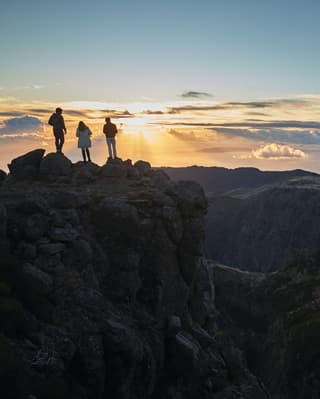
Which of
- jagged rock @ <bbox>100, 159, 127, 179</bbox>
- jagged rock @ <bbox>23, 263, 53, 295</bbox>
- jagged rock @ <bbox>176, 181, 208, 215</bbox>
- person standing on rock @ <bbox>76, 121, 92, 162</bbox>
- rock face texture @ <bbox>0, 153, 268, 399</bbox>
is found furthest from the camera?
person standing on rock @ <bbox>76, 121, 92, 162</bbox>

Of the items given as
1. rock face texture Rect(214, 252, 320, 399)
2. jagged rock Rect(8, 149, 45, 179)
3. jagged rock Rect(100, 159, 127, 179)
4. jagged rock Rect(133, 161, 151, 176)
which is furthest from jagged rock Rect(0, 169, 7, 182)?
rock face texture Rect(214, 252, 320, 399)

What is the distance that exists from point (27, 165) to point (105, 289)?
19.4 m

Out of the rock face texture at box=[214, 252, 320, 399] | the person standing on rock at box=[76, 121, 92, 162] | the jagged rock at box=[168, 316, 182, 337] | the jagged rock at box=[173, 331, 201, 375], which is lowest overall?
the rock face texture at box=[214, 252, 320, 399]

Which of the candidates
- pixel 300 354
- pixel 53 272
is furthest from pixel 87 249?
pixel 300 354

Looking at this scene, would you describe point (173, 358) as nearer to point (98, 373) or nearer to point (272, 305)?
point (98, 373)

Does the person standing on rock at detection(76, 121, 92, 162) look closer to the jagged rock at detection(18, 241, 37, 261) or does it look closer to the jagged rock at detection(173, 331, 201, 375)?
the jagged rock at detection(18, 241, 37, 261)

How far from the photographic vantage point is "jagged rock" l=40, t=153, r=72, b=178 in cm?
4503

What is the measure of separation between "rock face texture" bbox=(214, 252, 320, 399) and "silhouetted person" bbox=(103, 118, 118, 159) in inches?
1923

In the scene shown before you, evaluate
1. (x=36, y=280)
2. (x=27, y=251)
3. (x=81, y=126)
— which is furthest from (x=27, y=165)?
(x=36, y=280)

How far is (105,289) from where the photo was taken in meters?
32.3

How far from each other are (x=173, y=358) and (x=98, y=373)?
389 inches

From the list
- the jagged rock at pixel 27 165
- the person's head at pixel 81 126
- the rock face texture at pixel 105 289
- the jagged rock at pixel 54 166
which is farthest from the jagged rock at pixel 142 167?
the jagged rock at pixel 27 165

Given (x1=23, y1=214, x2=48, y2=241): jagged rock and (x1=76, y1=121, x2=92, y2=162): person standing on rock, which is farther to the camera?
(x1=76, y1=121, x2=92, y2=162): person standing on rock

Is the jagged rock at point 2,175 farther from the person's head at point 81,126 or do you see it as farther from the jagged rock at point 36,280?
the jagged rock at point 36,280
